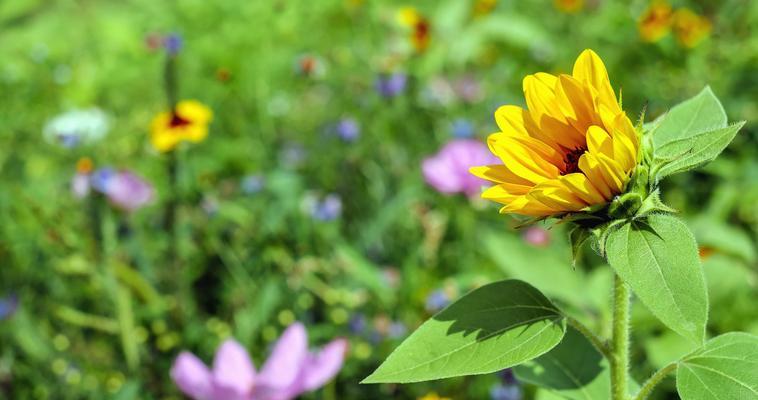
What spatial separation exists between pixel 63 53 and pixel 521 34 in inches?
62.9

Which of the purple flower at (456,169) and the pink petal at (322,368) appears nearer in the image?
the pink petal at (322,368)

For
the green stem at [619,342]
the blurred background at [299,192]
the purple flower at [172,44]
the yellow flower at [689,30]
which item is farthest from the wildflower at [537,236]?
the green stem at [619,342]

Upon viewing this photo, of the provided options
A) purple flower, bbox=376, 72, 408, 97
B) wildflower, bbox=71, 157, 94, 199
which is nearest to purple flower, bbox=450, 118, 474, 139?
purple flower, bbox=376, 72, 408, 97

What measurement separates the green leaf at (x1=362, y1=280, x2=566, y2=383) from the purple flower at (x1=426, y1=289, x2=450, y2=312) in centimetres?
63

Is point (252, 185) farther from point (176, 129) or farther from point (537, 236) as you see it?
point (537, 236)

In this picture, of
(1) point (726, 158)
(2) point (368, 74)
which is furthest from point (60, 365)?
(1) point (726, 158)

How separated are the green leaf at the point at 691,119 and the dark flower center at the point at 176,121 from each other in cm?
108

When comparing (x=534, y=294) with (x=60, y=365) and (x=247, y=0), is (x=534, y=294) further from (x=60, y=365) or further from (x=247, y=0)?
(x=247, y=0)

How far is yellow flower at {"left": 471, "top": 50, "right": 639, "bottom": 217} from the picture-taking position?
56 centimetres

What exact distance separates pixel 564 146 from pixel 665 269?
0.13 m

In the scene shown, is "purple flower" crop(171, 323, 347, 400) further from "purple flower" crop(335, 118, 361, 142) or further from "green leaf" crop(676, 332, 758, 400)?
"purple flower" crop(335, 118, 361, 142)

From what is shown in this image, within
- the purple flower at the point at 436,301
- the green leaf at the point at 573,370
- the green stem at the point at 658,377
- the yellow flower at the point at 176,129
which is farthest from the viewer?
the yellow flower at the point at 176,129

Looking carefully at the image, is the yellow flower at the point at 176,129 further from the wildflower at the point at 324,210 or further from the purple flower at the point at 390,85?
the purple flower at the point at 390,85

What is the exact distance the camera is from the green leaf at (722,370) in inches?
22.7
